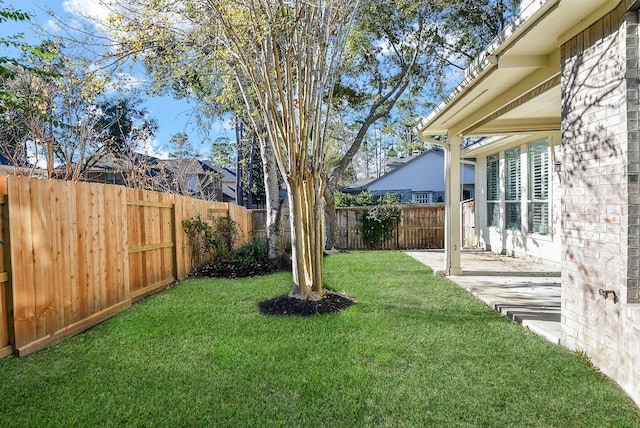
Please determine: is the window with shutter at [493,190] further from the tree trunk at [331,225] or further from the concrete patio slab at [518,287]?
the tree trunk at [331,225]

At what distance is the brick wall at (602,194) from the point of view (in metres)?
2.60

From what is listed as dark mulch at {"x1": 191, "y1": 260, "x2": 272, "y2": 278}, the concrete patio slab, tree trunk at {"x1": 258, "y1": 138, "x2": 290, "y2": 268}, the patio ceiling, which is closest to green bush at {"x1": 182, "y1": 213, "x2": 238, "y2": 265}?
dark mulch at {"x1": 191, "y1": 260, "x2": 272, "y2": 278}

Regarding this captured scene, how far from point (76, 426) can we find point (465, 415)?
2.32 m

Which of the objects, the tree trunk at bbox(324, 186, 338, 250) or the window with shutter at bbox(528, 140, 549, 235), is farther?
the tree trunk at bbox(324, 186, 338, 250)

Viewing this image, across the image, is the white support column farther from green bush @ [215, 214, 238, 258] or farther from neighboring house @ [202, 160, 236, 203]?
neighboring house @ [202, 160, 236, 203]

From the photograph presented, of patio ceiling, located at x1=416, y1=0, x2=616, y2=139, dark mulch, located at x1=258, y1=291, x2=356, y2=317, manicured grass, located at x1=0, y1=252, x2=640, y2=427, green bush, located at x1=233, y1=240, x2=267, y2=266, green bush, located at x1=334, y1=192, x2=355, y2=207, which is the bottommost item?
manicured grass, located at x1=0, y1=252, x2=640, y2=427

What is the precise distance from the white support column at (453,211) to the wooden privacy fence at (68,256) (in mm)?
4892

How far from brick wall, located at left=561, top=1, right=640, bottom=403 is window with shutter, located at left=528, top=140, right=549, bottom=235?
4968 millimetres

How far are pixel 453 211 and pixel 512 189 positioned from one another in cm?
314

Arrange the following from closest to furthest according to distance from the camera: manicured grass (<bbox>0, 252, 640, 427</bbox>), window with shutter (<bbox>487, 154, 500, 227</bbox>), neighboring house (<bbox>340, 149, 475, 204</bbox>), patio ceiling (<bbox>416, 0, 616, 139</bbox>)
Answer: manicured grass (<bbox>0, 252, 640, 427</bbox>)
patio ceiling (<bbox>416, 0, 616, 139</bbox>)
window with shutter (<bbox>487, 154, 500, 227</bbox>)
neighboring house (<bbox>340, 149, 475, 204</bbox>)

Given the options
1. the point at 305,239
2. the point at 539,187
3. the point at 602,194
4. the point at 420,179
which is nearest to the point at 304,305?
the point at 305,239

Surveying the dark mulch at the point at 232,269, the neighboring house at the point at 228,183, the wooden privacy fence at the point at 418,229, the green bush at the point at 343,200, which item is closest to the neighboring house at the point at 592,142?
the dark mulch at the point at 232,269

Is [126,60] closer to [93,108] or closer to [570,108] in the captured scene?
[570,108]

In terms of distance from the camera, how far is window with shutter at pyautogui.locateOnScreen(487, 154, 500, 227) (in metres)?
9.91
